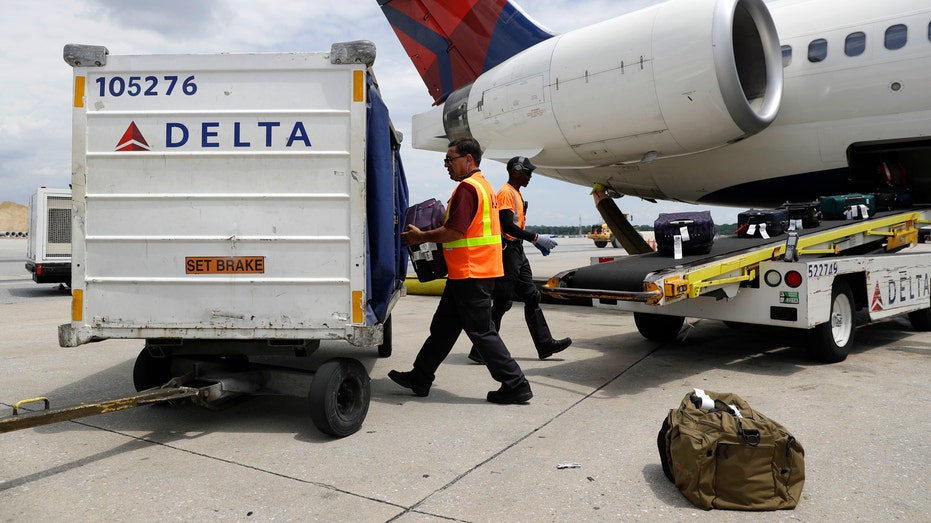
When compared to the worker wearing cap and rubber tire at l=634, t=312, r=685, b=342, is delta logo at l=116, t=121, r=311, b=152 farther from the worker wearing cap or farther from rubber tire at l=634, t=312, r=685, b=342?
rubber tire at l=634, t=312, r=685, b=342

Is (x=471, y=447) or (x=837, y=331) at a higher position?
(x=837, y=331)

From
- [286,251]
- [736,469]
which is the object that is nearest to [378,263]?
[286,251]

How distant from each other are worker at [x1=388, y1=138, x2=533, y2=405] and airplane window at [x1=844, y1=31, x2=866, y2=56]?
20.4 ft

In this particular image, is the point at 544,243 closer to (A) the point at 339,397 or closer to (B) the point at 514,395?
(B) the point at 514,395

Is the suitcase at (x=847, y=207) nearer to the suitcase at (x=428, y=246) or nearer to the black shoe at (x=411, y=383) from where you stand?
the suitcase at (x=428, y=246)

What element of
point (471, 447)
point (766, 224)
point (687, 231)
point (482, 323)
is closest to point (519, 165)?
point (687, 231)

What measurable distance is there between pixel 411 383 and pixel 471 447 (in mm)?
1285

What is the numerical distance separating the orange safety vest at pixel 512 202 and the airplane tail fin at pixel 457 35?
587 cm

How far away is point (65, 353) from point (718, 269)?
6.32 metres

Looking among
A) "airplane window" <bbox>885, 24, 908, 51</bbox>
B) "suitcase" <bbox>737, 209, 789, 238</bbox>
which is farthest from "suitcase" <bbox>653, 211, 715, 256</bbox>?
"airplane window" <bbox>885, 24, 908, 51</bbox>

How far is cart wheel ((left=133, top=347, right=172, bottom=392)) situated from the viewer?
447cm

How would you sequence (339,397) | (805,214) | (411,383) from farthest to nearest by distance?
(805,214) → (411,383) → (339,397)

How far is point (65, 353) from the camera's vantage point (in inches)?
261

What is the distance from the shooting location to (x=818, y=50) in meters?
8.51
